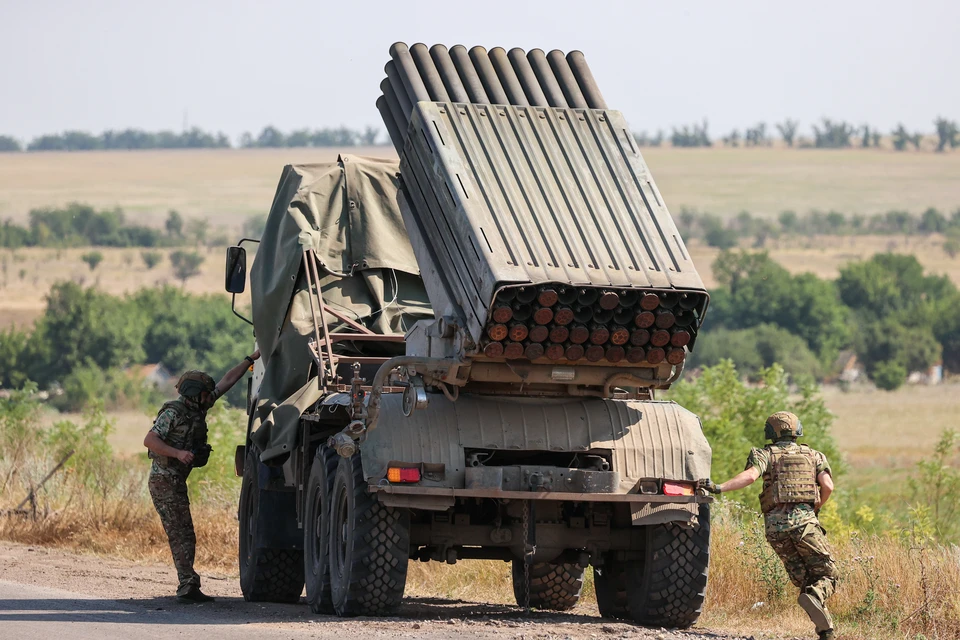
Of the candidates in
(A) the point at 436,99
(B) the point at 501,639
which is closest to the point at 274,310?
(A) the point at 436,99

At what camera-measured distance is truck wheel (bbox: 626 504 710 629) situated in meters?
10.8

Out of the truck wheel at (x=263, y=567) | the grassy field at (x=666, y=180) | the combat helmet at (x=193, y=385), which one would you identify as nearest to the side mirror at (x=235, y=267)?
the combat helmet at (x=193, y=385)

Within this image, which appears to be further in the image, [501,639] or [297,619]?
[297,619]

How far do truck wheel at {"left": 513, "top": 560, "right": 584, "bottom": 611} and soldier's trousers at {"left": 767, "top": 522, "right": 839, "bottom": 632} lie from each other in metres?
2.96

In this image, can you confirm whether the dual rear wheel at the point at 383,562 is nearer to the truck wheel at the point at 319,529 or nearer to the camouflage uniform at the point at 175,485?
the truck wheel at the point at 319,529

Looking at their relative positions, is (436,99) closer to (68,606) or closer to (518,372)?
(518,372)

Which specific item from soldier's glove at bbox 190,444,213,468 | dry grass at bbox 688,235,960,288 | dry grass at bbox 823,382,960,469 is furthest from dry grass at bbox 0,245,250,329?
soldier's glove at bbox 190,444,213,468

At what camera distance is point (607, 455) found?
10.8m

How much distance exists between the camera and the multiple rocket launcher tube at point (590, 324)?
10031 mm

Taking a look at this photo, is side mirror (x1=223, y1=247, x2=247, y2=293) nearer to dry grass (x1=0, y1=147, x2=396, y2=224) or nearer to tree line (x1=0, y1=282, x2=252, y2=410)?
tree line (x1=0, y1=282, x2=252, y2=410)

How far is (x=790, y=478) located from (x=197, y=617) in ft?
14.0

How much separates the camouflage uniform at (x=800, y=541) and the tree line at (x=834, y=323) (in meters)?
64.0

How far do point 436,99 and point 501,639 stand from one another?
397 cm

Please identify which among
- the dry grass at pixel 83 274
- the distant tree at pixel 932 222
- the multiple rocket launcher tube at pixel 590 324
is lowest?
the multiple rocket launcher tube at pixel 590 324
